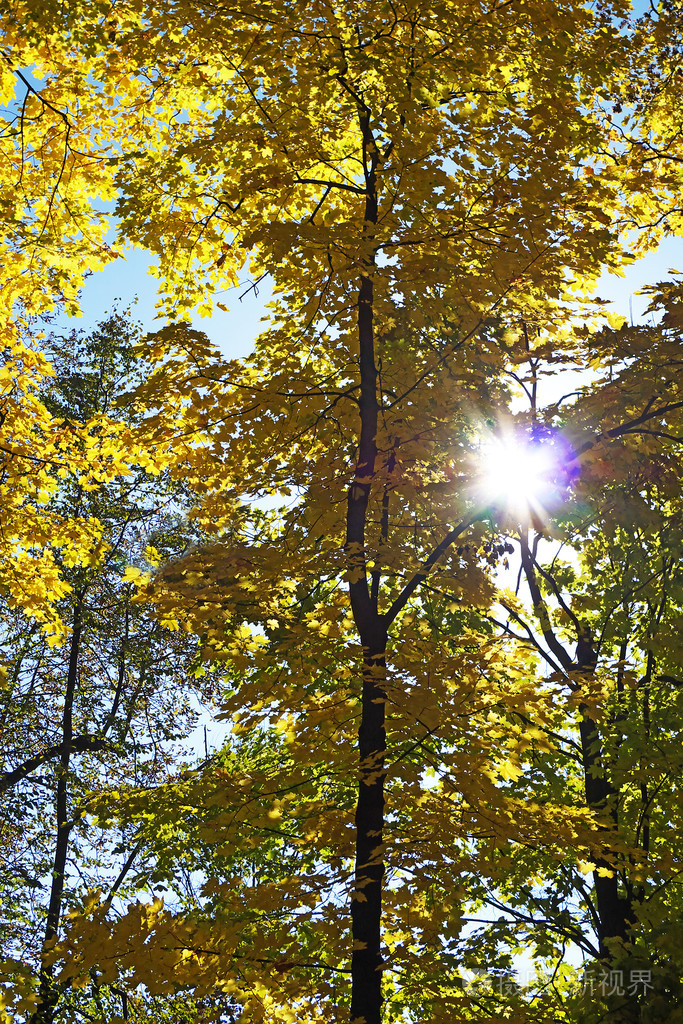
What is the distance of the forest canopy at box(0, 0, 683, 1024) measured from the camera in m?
5.42

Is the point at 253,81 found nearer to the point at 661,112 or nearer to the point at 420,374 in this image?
the point at 420,374

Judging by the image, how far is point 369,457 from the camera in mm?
6215

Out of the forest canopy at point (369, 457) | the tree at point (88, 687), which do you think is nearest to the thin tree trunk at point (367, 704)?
the forest canopy at point (369, 457)

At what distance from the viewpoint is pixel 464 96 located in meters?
6.47

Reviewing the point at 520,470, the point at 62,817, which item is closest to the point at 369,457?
the point at 520,470

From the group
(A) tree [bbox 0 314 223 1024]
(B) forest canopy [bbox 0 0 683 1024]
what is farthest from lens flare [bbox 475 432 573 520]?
(A) tree [bbox 0 314 223 1024]

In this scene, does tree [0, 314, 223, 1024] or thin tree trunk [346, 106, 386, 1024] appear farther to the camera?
tree [0, 314, 223, 1024]

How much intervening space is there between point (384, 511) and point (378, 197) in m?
→ 2.88

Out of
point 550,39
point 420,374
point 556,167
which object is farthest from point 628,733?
point 550,39

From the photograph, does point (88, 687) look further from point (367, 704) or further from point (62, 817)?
point (367, 704)

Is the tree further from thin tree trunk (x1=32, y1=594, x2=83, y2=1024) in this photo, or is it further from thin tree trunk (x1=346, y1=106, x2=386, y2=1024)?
thin tree trunk (x1=346, y1=106, x2=386, y2=1024)

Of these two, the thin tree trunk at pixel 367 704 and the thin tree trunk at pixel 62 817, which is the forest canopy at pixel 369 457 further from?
the thin tree trunk at pixel 62 817

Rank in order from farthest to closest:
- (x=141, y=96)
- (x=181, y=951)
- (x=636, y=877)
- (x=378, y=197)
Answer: (x=141, y=96)
(x=378, y=197)
(x=636, y=877)
(x=181, y=951)

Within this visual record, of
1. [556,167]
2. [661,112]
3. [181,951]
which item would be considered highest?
[661,112]
